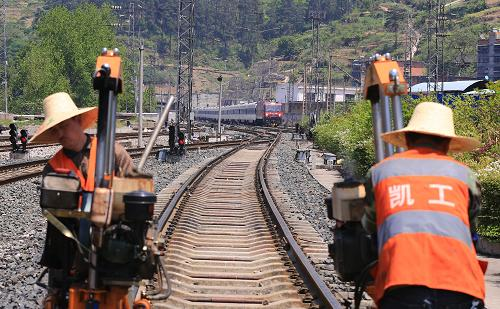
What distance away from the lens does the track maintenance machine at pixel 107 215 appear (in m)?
5.40

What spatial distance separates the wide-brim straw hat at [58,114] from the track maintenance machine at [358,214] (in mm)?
1572

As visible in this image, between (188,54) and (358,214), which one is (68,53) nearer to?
(188,54)

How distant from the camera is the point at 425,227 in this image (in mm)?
4797

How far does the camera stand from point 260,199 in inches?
769

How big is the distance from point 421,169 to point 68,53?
99307mm

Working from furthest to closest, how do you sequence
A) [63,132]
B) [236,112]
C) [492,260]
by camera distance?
[236,112] < [492,260] < [63,132]

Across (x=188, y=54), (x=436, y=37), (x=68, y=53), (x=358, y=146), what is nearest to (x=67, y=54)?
(x=68, y=53)

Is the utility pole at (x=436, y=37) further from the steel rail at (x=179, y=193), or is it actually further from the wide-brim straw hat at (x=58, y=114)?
the wide-brim straw hat at (x=58, y=114)

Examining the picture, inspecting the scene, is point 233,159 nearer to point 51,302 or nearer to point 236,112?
point 51,302

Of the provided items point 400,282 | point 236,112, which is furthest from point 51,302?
point 236,112

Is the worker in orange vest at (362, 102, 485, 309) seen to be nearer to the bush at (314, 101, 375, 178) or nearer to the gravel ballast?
the gravel ballast

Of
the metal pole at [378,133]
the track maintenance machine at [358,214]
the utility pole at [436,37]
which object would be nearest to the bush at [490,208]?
the metal pole at [378,133]

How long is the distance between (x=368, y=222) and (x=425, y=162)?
0.51 meters

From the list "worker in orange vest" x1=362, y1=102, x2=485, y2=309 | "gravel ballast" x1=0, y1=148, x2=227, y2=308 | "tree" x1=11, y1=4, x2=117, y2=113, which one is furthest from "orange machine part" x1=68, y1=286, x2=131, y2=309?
"tree" x1=11, y1=4, x2=117, y2=113
